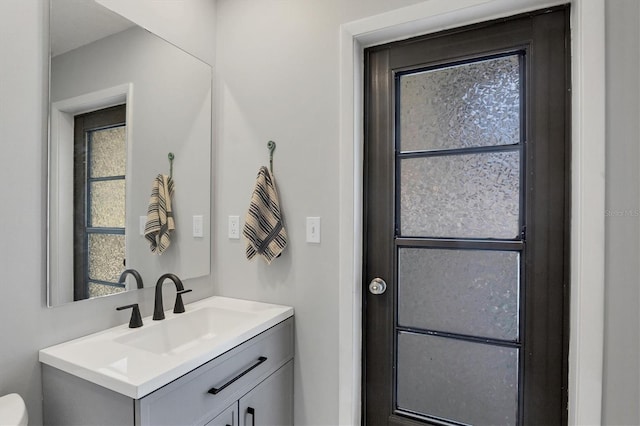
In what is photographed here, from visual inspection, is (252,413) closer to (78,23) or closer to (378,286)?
(378,286)

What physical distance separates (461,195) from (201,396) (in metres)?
Answer: 1.25

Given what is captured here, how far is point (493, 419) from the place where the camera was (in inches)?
53.4

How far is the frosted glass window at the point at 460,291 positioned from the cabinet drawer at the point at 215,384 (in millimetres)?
603

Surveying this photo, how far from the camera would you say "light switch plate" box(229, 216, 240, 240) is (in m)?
1.78

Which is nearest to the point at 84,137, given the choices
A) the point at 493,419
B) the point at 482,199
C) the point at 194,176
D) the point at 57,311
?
the point at 194,176

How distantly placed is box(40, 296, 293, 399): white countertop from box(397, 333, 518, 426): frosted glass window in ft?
2.02

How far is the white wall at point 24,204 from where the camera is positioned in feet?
3.46

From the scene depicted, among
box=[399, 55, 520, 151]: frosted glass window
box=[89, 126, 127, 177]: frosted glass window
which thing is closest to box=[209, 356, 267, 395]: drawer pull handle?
box=[89, 126, 127, 177]: frosted glass window

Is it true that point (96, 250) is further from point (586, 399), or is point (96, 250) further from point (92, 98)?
point (586, 399)

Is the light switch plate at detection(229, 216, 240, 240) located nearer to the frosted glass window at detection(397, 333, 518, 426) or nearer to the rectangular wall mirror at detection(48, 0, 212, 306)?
the rectangular wall mirror at detection(48, 0, 212, 306)

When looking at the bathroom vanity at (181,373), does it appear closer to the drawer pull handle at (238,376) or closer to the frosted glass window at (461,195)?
the drawer pull handle at (238,376)

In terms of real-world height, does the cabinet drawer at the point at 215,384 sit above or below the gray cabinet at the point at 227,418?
above

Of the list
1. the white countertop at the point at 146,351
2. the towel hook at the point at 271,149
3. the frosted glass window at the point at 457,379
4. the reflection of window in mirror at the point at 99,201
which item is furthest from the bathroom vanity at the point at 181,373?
the towel hook at the point at 271,149

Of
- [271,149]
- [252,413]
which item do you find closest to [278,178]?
[271,149]
